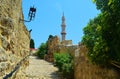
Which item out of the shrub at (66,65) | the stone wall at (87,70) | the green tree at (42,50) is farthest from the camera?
the green tree at (42,50)

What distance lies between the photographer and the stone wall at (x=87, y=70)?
11.4 m

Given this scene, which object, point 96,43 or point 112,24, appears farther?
point 96,43

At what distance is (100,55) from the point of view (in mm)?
10992

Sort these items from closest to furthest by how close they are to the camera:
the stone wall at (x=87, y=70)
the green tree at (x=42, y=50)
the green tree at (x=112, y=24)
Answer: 1. the green tree at (x=112, y=24)
2. the stone wall at (x=87, y=70)
3. the green tree at (x=42, y=50)

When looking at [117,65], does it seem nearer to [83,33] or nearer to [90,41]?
[90,41]

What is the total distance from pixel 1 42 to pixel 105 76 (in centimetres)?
857

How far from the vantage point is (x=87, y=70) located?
14.0m

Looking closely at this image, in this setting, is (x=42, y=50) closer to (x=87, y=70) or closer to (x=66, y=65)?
(x=66, y=65)

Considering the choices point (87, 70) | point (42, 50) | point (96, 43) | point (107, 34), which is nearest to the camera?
point (107, 34)

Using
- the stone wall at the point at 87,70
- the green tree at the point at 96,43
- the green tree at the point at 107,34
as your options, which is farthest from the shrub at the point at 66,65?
the green tree at the point at 107,34

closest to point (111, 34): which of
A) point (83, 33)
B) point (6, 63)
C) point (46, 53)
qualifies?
point (83, 33)

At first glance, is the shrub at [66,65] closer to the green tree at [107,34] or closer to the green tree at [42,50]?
the green tree at [107,34]

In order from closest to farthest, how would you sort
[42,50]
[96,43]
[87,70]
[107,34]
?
[107,34]
[96,43]
[87,70]
[42,50]

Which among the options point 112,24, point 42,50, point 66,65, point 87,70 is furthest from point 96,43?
point 42,50
